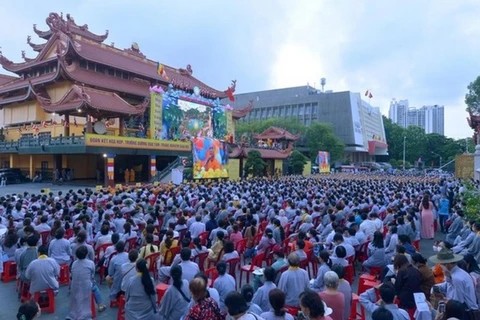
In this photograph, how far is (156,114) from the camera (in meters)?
26.7

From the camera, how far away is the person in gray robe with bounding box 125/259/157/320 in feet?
14.3

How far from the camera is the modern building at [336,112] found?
6206 centimetres

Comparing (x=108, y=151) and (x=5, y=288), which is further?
(x=108, y=151)

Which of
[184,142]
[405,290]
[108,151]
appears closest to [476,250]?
[405,290]

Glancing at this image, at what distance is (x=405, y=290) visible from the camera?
4.52 meters

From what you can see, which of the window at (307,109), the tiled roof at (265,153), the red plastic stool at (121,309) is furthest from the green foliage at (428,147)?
the red plastic stool at (121,309)

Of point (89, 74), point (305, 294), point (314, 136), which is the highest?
point (89, 74)

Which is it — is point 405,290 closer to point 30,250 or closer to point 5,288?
point 30,250

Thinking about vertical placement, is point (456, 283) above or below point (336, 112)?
below

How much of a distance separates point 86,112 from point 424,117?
114 m

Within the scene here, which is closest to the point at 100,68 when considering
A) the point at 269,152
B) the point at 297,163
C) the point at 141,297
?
the point at 269,152

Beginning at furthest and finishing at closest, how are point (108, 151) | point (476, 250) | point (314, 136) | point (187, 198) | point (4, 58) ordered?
point (314, 136) → point (4, 58) → point (108, 151) → point (187, 198) → point (476, 250)

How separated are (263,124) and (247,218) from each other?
151 ft

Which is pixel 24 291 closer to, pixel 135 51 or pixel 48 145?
pixel 48 145
